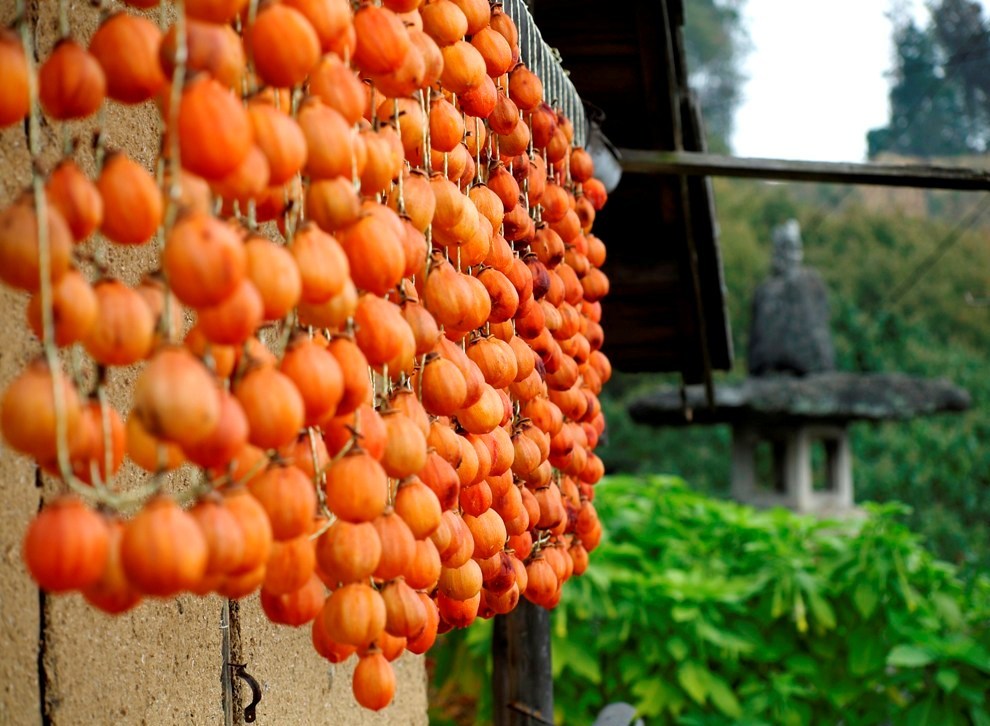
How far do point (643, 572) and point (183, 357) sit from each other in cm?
479

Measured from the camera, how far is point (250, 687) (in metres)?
1.68

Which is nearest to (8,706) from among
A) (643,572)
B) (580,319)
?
(580,319)

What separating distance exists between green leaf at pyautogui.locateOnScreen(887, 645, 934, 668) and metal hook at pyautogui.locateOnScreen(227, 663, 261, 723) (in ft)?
10.2

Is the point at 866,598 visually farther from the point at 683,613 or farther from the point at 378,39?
the point at 378,39

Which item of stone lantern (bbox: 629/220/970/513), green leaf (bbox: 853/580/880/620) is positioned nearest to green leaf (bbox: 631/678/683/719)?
green leaf (bbox: 853/580/880/620)

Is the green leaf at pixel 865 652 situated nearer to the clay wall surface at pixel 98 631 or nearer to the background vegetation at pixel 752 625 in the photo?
the background vegetation at pixel 752 625

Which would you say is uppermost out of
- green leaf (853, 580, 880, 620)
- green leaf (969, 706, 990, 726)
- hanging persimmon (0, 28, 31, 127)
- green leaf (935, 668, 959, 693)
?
hanging persimmon (0, 28, 31, 127)

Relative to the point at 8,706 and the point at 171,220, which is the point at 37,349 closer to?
the point at 8,706

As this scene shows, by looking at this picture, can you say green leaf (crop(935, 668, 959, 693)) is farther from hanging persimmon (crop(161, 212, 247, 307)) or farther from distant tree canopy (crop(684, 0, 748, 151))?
distant tree canopy (crop(684, 0, 748, 151))

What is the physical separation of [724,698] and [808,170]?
2.44 m

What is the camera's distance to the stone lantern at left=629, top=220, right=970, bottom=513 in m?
10.3

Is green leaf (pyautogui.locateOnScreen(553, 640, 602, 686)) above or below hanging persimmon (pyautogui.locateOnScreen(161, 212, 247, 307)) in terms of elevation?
below

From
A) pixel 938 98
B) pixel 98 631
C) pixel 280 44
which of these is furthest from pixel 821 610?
pixel 938 98

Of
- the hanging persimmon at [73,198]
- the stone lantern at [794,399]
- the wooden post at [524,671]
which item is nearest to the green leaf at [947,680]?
the wooden post at [524,671]
